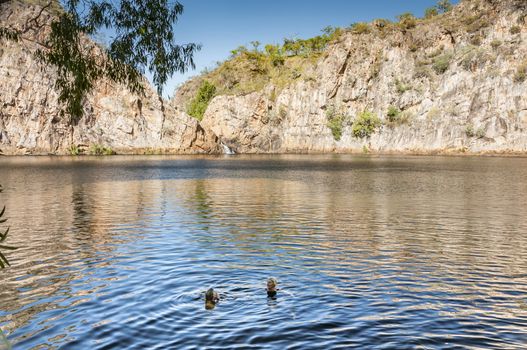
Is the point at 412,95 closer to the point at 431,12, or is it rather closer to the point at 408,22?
the point at 408,22

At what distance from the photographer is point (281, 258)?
790 inches

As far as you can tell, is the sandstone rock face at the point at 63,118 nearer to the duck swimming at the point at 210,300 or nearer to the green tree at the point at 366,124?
the green tree at the point at 366,124

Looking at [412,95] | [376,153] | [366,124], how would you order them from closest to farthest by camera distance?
[412,95] < [376,153] < [366,124]

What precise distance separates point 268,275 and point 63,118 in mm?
140141

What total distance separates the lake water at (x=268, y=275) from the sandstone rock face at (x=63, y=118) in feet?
371

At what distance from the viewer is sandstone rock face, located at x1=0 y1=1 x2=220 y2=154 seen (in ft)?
463

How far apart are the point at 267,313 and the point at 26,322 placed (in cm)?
621

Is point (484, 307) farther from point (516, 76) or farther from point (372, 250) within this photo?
point (516, 76)

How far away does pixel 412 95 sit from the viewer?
157875 millimetres

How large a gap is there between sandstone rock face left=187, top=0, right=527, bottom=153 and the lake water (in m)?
110

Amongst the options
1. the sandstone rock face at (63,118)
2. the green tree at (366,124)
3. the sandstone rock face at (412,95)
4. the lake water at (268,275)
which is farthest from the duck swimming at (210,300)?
the green tree at (366,124)

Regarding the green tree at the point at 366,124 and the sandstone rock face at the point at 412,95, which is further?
the green tree at the point at 366,124

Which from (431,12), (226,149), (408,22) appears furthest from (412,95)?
(226,149)

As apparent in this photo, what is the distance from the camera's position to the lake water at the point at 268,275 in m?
11.8
